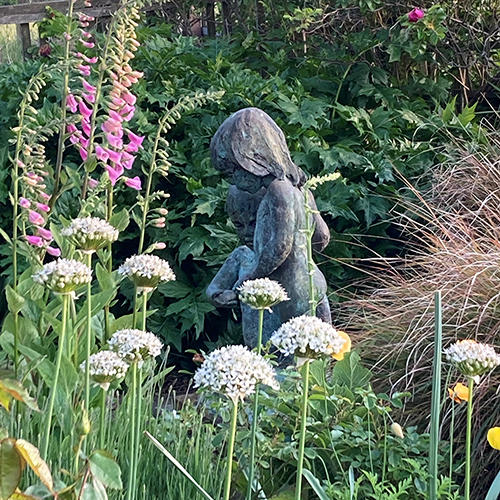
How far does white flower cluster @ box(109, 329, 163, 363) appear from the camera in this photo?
1.28 meters

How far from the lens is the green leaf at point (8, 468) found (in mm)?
970

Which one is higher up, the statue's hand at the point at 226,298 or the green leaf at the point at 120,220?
the green leaf at the point at 120,220

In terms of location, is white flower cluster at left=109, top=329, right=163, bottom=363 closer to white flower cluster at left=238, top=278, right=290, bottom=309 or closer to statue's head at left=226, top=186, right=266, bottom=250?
white flower cluster at left=238, top=278, right=290, bottom=309

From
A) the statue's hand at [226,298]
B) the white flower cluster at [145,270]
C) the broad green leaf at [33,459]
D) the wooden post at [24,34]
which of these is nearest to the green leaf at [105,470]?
the broad green leaf at [33,459]

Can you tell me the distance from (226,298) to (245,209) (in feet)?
0.94

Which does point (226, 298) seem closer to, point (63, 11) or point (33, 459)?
point (33, 459)

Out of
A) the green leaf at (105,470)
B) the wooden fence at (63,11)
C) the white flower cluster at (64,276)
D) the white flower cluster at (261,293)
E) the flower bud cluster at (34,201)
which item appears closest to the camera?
the green leaf at (105,470)

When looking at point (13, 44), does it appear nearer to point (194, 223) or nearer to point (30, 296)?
point (194, 223)

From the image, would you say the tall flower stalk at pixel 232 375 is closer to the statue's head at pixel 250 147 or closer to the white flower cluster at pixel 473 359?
the white flower cluster at pixel 473 359

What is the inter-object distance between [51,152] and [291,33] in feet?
6.75

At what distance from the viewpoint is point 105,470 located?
3.69ft

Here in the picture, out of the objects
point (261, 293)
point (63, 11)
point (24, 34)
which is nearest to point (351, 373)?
point (261, 293)

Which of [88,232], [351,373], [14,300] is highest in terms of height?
[88,232]

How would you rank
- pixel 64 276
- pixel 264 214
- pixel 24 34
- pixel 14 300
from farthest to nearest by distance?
pixel 24 34, pixel 264 214, pixel 14 300, pixel 64 276
